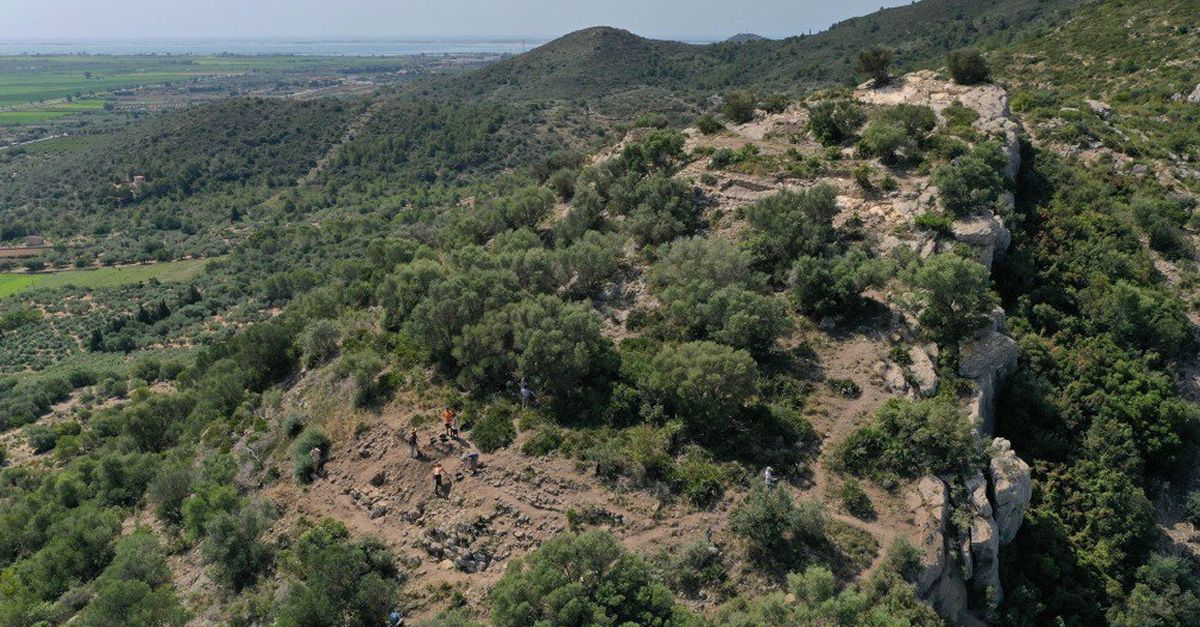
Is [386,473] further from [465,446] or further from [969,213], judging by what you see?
[969,213]

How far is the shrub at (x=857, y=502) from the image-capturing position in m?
21.0

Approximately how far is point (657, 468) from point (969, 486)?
406 inches

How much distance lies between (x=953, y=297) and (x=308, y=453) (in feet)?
91.5

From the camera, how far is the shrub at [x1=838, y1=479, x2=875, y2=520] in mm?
20953

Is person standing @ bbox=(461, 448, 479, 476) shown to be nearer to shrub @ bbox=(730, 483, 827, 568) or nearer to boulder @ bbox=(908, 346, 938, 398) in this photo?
shrub @ bbox=(730, 483, 827, 568)

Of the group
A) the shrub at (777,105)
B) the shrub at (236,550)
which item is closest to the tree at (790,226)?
the shrub at (777,105)

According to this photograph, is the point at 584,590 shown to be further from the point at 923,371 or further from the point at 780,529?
the point at 923,371

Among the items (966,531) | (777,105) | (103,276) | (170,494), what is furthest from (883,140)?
(103,276)

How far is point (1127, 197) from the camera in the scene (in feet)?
127

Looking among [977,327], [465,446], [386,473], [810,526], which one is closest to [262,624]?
[386,473]

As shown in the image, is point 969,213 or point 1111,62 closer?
point 969,213

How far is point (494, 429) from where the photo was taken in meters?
25.5

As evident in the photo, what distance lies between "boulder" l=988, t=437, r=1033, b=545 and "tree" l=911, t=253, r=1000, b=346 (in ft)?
19.6

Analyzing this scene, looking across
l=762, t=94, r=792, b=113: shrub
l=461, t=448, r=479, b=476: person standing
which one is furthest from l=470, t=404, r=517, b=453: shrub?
l=762, t=94, r=792, b=113: shrub
